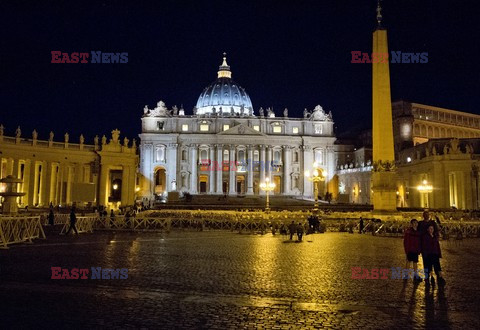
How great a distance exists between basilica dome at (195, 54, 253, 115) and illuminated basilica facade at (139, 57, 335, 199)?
13.2 metres

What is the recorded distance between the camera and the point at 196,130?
81125mm

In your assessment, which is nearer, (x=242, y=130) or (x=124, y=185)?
(x=124, y=185)

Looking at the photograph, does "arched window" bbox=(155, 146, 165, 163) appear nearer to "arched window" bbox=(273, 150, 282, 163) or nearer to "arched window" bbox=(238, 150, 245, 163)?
"arched window" bbox=(238, 150, 245, 163)

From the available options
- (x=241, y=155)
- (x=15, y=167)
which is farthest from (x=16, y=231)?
(x=241, y=155)

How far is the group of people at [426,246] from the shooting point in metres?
9.70

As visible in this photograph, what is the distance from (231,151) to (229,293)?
236ft

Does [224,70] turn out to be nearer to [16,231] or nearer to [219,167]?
[219,167]

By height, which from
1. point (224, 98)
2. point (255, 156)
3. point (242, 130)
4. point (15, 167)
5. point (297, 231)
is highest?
point (224, 98)

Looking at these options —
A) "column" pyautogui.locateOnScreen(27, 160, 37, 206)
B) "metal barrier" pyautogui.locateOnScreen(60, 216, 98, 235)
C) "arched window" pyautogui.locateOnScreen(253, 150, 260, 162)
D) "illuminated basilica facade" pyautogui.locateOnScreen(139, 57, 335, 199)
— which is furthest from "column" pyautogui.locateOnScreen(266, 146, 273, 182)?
"metal barrier" pyautogui.locateOnScreen(60, 216, 98, 235)

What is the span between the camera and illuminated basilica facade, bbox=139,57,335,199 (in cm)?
7938

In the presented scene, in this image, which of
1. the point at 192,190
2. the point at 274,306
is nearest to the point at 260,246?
the point at 274,306

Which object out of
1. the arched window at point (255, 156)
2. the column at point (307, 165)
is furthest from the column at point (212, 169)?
the column at point (307, 165)

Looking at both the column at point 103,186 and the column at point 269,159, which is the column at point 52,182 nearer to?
the column at point 103,186

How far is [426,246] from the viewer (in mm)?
9875
